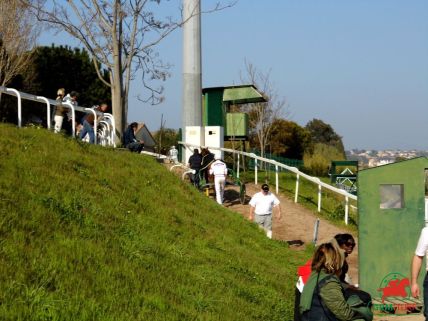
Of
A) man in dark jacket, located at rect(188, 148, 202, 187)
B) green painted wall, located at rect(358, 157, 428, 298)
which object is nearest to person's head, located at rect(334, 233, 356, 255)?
green painted wall, located at rect(358, 157, 428, 298)

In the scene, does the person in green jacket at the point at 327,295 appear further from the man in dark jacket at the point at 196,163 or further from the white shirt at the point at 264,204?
the man in dark jacket at the point at 196,163

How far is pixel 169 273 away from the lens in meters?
8.42

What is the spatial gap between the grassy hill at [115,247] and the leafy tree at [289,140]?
4210 centimetres

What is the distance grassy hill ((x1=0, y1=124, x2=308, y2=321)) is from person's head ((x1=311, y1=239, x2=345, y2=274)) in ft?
4.60

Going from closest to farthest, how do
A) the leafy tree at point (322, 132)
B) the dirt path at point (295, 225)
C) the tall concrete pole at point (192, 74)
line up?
the dirt path at point (295, 225) < the tall concrete pole at point (192, 74) < the leafy tree at point (322, 132)

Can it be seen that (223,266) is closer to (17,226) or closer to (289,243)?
(17,226)

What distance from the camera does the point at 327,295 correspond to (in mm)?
6059

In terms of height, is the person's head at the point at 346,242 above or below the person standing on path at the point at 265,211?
above

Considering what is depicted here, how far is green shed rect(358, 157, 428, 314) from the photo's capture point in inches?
428

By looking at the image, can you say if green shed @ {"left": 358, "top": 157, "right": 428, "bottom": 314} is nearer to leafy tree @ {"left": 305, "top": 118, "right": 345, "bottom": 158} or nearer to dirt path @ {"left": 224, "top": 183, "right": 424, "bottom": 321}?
dirt path @ {"left": 224, "top": 183, "right": 424, "bottom": 321}

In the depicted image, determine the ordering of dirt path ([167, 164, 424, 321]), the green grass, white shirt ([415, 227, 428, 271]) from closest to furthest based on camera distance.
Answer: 1. white shirt ([415, 227, 428, 271])
2. dirt path ([167, 164, 424, 321])
3. the green grass

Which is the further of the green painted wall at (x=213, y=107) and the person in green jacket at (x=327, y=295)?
the green painted wall at (x=213, y=107)

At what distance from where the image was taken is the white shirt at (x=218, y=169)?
1927cm

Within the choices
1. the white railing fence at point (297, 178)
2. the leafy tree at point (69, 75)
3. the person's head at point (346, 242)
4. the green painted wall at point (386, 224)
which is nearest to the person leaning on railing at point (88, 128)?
the white railing fence at point (297, 178)
